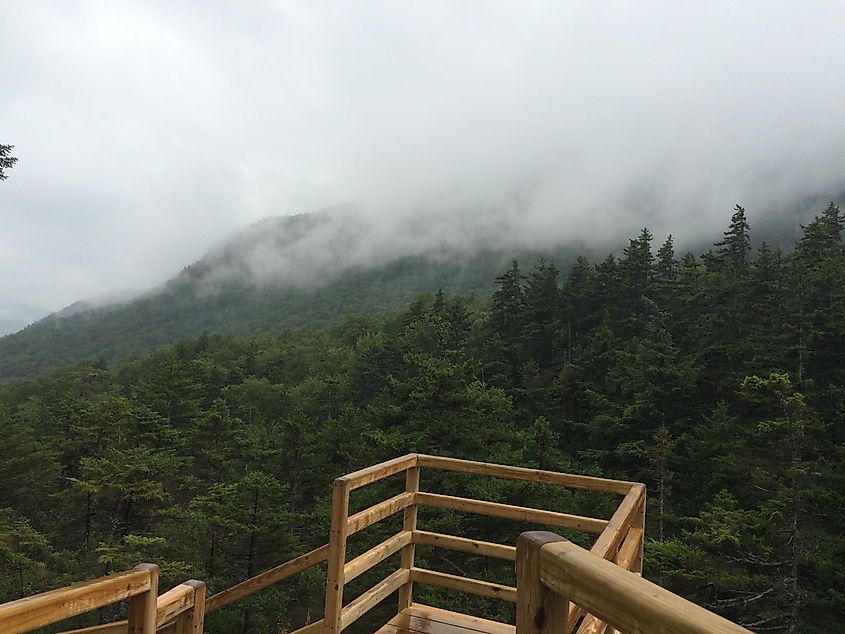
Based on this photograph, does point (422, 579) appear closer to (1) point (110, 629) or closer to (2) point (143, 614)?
(1) point (110, 629)

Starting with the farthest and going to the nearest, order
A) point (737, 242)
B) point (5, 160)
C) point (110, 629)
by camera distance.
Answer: point (737, 242)
point (5, 160)
point (110, 629)

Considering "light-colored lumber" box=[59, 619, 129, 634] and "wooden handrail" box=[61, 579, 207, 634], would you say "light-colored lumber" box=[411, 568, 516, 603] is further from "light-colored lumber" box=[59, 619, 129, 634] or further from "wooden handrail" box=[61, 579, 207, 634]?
"light-colored lumber" box=[59, 619, 129, 634]

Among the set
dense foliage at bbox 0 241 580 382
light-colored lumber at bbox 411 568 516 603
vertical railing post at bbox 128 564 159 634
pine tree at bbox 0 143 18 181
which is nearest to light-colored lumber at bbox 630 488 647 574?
light-colored lumber at bbox 411 568 516 603

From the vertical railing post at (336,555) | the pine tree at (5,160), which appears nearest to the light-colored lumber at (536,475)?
the vertical railing post at (336,555)

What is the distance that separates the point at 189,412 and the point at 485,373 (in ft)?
55.8

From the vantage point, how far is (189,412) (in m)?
31.4

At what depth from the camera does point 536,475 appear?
11.2ft

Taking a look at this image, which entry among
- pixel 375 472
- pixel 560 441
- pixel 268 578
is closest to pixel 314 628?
pixel 268 578

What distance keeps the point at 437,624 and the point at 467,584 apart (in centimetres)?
32

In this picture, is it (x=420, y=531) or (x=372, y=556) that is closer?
(x=372, y=556)

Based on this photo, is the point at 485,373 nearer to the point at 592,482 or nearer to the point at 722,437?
the point at 722,437

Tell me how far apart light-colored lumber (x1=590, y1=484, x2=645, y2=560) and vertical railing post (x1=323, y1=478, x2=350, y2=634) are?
1305 mm

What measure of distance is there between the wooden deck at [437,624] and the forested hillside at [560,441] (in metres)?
12.2

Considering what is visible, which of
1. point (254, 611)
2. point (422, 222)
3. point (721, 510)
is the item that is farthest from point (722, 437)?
point (422, 222)
